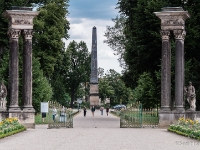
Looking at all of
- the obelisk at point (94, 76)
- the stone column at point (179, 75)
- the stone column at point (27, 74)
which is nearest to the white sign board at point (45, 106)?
the stone column at point (27, 74)

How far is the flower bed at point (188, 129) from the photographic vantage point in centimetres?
2639

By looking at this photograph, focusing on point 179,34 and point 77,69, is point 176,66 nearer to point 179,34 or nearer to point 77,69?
point 179,34

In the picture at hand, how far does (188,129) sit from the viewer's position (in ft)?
93.7

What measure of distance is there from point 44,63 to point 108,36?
975 inches

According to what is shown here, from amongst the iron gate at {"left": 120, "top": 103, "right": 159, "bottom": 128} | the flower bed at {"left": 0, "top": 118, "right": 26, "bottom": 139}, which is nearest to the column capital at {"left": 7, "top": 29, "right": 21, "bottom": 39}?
the flower bed at {"left": 0, "top": 118, "right": 26, "bottom": 139}

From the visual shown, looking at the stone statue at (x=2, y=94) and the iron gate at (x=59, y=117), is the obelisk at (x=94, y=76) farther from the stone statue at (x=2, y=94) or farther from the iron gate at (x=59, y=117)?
the stone statue at (x=2, y=94)

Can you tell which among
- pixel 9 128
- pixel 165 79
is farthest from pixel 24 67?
pixel 165 79

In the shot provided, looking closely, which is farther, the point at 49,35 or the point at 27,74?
the point at 49,35

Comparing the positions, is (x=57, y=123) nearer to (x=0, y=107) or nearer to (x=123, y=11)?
(x=0, y=107)

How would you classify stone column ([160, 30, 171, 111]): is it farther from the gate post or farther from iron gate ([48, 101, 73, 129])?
iron gate ([48, 101, 73, 129])

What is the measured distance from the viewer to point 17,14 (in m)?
35.7

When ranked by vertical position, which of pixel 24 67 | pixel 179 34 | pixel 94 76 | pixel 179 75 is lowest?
pixel 179 75

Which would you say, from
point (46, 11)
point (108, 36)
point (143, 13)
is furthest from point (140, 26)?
point (108, 36)

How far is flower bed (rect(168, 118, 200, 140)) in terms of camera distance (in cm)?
2639
